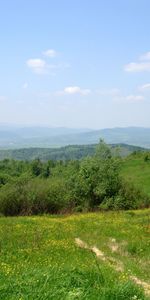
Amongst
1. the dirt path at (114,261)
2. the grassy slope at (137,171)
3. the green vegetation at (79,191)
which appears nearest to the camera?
the dirt path at (114,261)

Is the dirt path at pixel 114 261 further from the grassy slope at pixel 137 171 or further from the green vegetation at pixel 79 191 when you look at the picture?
the grassy slope at pixel 137 171

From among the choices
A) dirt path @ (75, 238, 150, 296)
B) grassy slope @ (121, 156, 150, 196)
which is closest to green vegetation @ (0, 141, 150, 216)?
grassy slope @ (121, 156, 150, 196)

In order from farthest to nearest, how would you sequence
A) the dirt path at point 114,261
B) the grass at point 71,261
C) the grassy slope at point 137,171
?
1. the grassy slope at point 137,171
2. the dirt path at point 114,261
3. the grass at point 71,261

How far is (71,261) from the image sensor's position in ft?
52.7

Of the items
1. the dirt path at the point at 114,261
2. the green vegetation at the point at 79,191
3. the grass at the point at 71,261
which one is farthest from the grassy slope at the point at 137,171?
the dirt path at the point at 114,261

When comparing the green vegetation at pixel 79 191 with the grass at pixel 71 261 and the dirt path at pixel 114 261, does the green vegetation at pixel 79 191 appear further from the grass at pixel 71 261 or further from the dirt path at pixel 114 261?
the dirt path at pixel 114 261

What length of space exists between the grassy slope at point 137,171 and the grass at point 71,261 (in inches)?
1092

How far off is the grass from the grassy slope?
27733mm

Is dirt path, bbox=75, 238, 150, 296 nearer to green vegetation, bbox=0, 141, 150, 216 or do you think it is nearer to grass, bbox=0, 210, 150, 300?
grass, bbox=0, 210, 150, 300

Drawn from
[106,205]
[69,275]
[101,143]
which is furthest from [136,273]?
[101,143]

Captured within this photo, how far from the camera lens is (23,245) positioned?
67.6ft

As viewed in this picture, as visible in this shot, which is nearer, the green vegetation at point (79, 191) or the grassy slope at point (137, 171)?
the green vegetation at point (79, 191)

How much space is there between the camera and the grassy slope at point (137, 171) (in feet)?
219

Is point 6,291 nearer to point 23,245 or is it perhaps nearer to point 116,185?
point 23,245
